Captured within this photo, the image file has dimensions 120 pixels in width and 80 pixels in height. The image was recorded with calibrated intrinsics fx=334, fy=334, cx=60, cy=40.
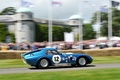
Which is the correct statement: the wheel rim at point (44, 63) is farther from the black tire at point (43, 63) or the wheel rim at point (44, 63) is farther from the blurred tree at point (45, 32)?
the blurred tree at point (45, 32)

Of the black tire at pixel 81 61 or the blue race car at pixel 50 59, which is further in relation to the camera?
the black tire at pixel 81 61

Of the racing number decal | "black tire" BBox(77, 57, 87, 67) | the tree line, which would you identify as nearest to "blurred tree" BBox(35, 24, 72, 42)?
the tree line

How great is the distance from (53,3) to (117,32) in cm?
7503

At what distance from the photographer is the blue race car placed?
699 inches

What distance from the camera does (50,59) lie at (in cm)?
1805

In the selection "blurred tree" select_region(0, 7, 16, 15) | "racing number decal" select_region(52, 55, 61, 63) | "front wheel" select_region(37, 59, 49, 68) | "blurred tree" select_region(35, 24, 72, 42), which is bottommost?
"front wheel" select_region(37, 59, 49, 68)

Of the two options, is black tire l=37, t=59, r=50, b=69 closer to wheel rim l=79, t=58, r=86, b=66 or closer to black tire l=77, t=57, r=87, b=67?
black tire l=77, t=57, r=87, b=67

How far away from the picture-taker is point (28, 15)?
11325 cm

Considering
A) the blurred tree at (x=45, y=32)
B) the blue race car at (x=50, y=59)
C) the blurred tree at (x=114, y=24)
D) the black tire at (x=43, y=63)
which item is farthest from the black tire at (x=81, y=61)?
the blurred tree at (x=45, y=32)

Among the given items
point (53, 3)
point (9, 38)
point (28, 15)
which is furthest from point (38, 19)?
point (53, 3)

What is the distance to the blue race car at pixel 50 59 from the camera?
17.8 m

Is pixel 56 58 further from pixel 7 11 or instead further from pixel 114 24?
pixel 7 11

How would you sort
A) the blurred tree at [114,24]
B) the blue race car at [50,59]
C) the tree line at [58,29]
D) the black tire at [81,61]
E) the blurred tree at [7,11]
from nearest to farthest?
the blue race car at [50,59]
the black tire at [81,61]
the tree line at [58,29]
the blurred tree at [114,24]
the blurred tree at [7,11]

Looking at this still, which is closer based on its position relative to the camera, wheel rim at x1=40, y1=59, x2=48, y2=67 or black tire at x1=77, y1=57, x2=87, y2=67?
wheel rim at x1=40, y1=59, x2=48, y2=67
